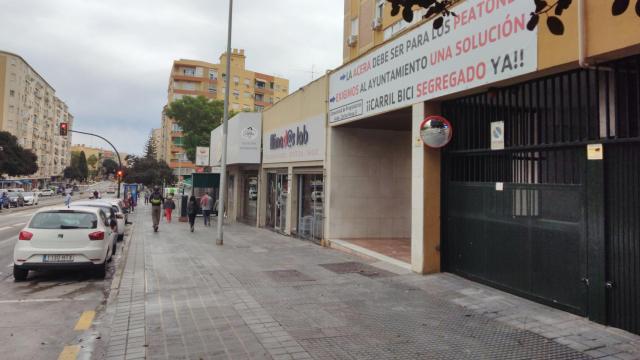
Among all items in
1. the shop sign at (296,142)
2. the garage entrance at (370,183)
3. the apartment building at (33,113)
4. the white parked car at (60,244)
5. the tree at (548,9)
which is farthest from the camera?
the apartment building at (33,113)

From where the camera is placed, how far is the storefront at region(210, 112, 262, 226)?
19.5m

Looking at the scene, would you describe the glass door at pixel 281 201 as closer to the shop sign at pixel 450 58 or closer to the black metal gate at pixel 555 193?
the shop sign at pixel 450 58

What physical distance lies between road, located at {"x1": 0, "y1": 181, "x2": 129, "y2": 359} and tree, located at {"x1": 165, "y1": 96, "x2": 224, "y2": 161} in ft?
124

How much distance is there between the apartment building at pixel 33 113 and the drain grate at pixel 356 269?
74154 mm

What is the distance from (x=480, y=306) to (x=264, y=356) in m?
3.48

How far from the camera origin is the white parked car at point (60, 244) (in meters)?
8.14

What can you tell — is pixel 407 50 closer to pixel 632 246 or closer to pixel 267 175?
pixel 632 246

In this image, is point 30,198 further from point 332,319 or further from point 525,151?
point 525,151

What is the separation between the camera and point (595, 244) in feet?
17.9

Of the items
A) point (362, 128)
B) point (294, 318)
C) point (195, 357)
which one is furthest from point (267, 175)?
point (195, 357)

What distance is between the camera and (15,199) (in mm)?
37031

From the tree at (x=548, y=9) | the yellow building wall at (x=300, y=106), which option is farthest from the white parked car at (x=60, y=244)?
the yellow building wall at (x=300, y=106)

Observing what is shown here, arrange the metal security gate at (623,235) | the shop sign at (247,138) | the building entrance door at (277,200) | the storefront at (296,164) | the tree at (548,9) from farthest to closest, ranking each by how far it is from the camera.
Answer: the shop sign at (247,138) < the building entrance door at (277,200) < the storefront at (296,164) < the metal security gate at (623,235) < the tree at (548,9)

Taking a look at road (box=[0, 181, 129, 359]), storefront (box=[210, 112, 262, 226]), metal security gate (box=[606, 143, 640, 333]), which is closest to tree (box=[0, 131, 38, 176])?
storefront (box=[210, 112, 262, 226])
